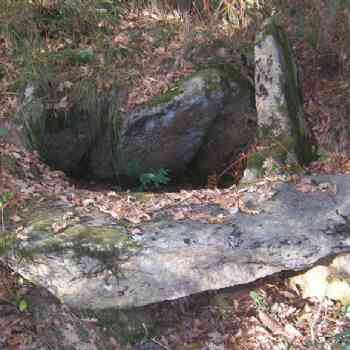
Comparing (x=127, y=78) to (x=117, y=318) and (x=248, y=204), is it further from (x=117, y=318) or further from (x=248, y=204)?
(x=117, y=318)

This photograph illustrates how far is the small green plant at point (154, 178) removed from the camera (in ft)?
20.8

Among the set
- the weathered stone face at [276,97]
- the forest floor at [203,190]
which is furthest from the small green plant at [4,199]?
the weathered stone face at [276,97]

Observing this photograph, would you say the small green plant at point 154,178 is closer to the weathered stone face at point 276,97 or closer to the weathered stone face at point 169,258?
the weathered stone face at point 276,97

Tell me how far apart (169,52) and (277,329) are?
4.40 m

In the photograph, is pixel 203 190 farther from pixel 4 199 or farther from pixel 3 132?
pixel 3 132

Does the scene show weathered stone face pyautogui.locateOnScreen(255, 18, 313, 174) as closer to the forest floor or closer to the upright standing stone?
the upright standing stone

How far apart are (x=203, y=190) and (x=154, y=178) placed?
128cm

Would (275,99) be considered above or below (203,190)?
above

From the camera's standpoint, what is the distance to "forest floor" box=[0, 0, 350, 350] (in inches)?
167

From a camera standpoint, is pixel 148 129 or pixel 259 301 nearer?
pixel 259 301

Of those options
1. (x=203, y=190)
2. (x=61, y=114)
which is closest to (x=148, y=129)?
(x=61, y=114)

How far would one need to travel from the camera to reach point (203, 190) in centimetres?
521

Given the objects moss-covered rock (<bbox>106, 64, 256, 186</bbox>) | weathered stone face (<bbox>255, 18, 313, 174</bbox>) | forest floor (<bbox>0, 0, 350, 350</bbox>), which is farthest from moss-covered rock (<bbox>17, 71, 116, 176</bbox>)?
weathered stone face (<bbox>255, 18, 313, 174</bbox>)

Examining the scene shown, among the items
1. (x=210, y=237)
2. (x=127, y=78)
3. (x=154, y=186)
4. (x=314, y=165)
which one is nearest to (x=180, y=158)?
(x=154, y=186)
